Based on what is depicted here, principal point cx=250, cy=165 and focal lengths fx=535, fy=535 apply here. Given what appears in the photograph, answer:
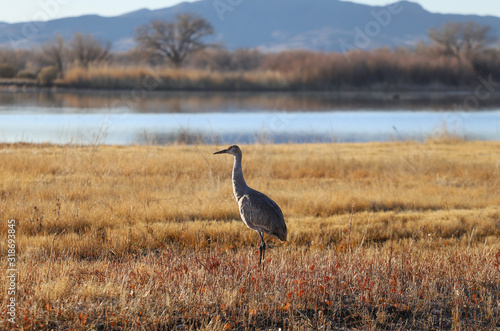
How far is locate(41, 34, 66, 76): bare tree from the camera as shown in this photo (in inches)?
1751

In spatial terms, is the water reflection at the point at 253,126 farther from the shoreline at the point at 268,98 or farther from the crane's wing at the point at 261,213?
the crane's wing at the point at 261,213

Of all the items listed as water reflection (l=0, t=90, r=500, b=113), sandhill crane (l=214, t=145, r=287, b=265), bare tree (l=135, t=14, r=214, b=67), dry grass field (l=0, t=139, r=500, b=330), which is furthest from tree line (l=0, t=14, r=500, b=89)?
sandhill crane (l=214, t=145, r=287, b=265)

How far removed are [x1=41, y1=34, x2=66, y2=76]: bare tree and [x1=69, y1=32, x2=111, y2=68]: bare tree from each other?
0.92 meters

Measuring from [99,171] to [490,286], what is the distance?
343 inches

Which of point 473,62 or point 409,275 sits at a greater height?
point 473,62

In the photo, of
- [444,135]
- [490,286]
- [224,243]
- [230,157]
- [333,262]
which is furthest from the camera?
[444,135]

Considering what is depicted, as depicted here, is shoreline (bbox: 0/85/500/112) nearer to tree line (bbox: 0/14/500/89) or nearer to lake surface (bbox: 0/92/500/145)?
lake surface (bbox: 0/92/500/145)

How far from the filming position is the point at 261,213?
6441mm

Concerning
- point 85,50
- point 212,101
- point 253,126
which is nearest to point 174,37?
point 85,50

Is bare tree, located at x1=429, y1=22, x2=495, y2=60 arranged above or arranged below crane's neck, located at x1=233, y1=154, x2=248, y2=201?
above

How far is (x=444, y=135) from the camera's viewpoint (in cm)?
2209

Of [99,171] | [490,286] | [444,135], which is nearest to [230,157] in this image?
[99,171]

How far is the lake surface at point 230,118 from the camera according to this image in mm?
23062

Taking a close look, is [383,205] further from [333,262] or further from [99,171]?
[99,171]
